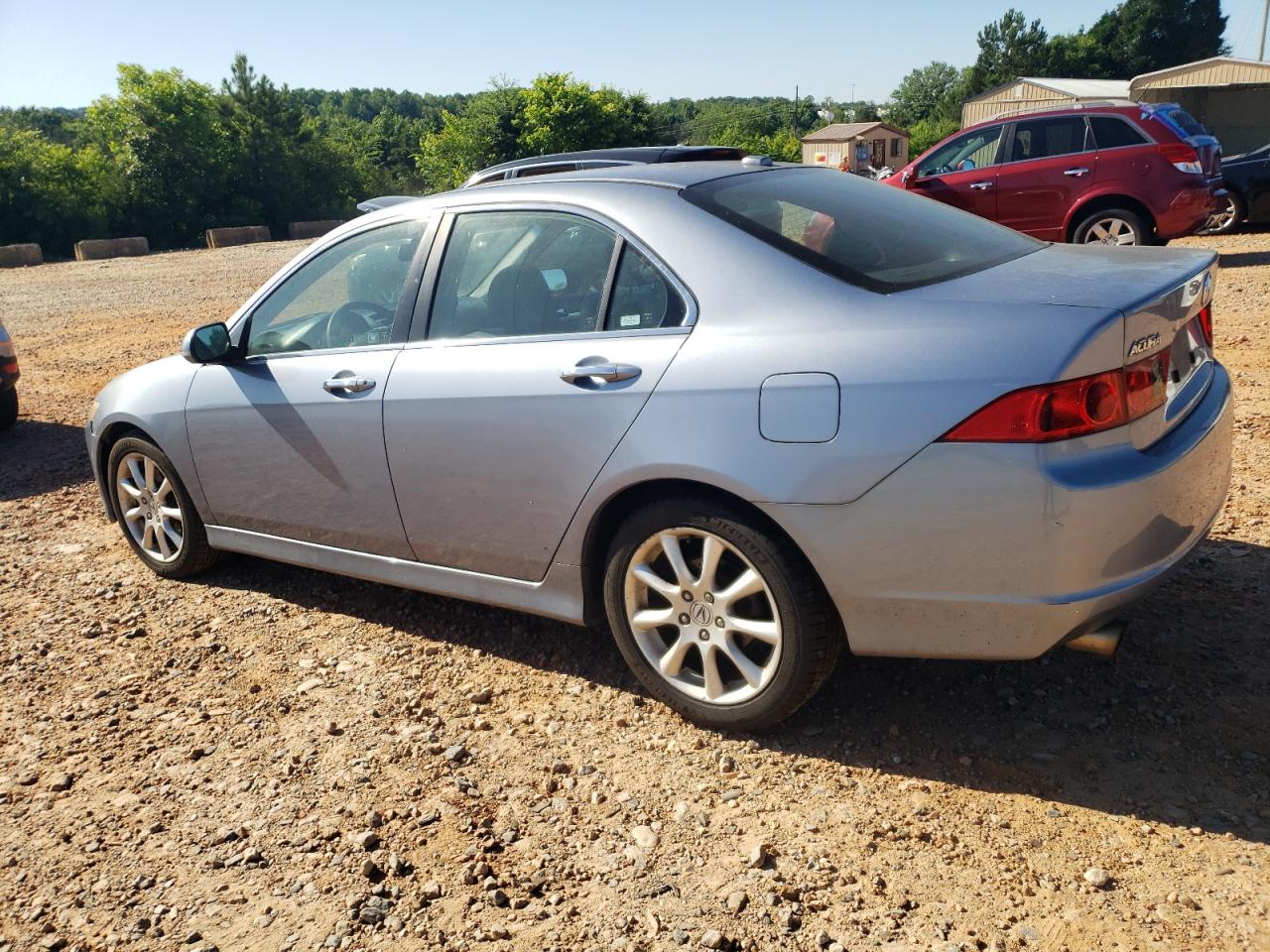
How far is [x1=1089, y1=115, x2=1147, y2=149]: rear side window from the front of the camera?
36.7ft

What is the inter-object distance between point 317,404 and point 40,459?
4984mm

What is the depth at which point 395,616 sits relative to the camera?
443 centimetres

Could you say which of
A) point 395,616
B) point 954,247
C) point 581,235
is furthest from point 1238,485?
point 395,616

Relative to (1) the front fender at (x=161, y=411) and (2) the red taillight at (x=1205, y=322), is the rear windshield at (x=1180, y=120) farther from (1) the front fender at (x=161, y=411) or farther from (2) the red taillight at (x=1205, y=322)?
(1) the front fender at (x=161, y=411)

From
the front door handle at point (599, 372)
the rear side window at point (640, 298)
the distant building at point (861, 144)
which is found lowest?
the front door handle at point (599, 372)

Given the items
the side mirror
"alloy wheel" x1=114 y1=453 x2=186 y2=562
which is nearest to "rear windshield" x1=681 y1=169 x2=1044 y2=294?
the side mirror

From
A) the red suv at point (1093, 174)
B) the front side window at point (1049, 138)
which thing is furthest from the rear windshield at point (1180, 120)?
the front side window at point (1049, 138)

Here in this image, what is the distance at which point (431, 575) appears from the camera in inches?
152

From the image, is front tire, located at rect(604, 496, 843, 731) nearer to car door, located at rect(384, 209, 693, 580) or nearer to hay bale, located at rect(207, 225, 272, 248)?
car door, located at rect(384, 209, 693, 580)

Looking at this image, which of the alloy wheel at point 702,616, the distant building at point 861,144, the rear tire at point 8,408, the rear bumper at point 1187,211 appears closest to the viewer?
the alloy wheel at point 702,616

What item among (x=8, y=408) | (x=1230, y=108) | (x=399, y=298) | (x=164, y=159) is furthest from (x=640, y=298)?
(x=164, y=159)

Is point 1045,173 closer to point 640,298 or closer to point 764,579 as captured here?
point 640,298

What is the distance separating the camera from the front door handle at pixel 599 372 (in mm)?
3158

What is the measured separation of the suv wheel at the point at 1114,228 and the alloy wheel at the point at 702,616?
939cm
